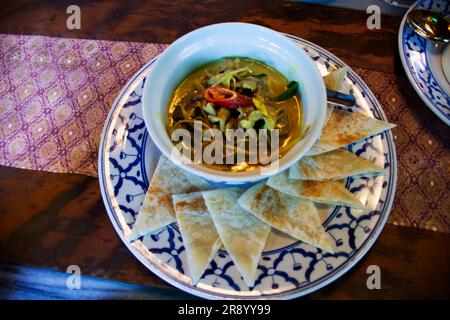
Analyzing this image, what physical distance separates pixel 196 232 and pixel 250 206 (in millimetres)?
274

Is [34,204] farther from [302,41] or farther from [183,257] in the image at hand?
[302,41]

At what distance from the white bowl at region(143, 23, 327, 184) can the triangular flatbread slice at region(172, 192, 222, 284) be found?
272 millimetres

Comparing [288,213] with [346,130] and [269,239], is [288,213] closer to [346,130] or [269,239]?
[269,239]

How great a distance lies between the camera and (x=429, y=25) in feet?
7.68

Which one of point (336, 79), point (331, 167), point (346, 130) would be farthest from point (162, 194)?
point (336, 79)

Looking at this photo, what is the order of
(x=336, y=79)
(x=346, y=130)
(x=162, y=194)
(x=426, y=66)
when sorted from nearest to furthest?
(x=162, y=194) < (x=346, y=130) < (x=336, y=79) < (x=426, y=66)

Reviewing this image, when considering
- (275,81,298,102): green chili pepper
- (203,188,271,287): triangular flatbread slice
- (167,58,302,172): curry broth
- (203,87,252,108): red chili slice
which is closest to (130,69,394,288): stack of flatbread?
(203,188,271,287): triangular flatbread slice

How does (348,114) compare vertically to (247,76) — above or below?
below

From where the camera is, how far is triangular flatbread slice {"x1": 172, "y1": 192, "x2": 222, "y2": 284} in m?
1.62

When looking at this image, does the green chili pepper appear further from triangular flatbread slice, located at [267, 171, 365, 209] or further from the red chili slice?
triangular flatbread slice, located at [267, 171, 365, 209]

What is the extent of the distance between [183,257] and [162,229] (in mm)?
174

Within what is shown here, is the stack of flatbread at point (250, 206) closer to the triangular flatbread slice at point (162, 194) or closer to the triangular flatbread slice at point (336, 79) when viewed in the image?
the triangular flatbread slice at point (162, 194)
